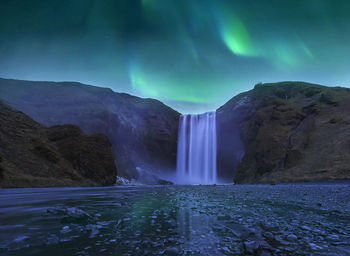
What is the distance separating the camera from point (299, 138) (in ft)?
148

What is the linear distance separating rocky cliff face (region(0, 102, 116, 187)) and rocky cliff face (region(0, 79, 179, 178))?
21.7 meters

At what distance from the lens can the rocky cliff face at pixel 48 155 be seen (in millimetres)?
25141

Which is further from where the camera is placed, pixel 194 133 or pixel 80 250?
pixel 194 133

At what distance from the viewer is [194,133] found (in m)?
81.4

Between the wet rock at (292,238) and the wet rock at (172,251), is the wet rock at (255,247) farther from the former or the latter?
the wet rock at (172,251)

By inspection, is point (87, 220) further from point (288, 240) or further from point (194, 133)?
point (194, 133)

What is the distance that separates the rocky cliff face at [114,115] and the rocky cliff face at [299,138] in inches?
1307

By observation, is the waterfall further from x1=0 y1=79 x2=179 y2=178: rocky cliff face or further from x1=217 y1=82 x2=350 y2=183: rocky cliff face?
x1=217 y1=82 x2=350 y2=183: rocky cliff face

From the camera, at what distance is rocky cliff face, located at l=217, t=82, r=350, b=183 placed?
1412 inches

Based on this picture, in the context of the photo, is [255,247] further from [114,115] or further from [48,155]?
[114,115]

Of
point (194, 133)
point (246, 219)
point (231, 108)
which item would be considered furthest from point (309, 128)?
point (246, 219)

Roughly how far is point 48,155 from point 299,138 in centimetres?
4776

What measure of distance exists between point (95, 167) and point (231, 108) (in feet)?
179

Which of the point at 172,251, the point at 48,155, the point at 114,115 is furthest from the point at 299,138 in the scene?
the point at 114,115
